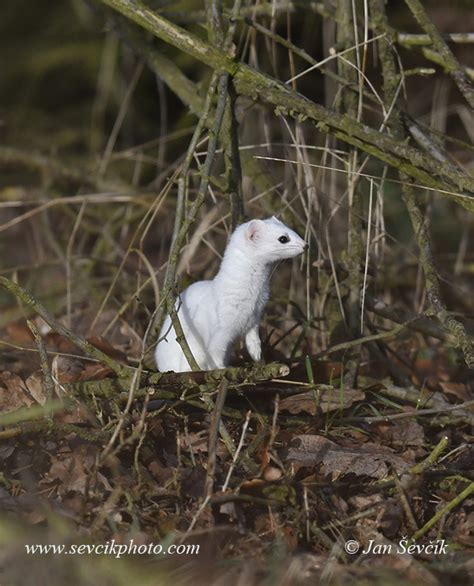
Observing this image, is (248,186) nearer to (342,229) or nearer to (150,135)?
(342,229)

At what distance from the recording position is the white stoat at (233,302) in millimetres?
3656

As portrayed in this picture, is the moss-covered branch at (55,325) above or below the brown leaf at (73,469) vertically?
above

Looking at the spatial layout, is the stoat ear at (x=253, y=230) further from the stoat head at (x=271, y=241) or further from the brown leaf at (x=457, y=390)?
the brown leaf at (x=457, y=390)

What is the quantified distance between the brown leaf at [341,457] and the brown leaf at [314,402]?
Result: 7.1 inches

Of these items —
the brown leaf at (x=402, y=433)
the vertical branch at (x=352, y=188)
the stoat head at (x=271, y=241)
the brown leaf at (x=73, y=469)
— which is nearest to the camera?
the brown leaf at (x=73, y=469)

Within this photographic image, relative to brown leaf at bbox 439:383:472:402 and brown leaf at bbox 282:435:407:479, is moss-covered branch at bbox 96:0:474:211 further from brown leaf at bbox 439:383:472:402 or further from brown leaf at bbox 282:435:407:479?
brown leaf at bbox 282:435:407:479

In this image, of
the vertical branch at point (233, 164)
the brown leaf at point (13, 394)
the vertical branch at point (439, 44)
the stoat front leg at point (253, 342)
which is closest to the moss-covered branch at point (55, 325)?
the brown leaf at point (13, 394)

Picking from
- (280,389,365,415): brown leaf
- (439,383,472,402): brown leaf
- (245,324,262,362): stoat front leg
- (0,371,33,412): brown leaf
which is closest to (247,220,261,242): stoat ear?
(245,324,262,362): stoat front leg

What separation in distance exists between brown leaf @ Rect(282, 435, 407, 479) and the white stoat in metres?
0.43

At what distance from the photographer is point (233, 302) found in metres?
3.72

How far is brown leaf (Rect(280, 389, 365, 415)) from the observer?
3.75 meters

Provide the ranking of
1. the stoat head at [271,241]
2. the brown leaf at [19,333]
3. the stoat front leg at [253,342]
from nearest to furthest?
the stoat head at [271,241] → the stoat front leg at [253,342] → the brown leaf at [19,333]

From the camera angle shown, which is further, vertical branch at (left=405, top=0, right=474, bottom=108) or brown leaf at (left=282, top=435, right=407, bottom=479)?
vertical branch at (left=405, top=0, right=474, bottom=108)

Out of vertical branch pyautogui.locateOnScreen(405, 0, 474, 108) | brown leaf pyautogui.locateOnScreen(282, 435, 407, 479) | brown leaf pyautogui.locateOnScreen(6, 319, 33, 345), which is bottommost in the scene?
brown leaf pyautogui.locateOnScreen(6, 319, 33, 345)
